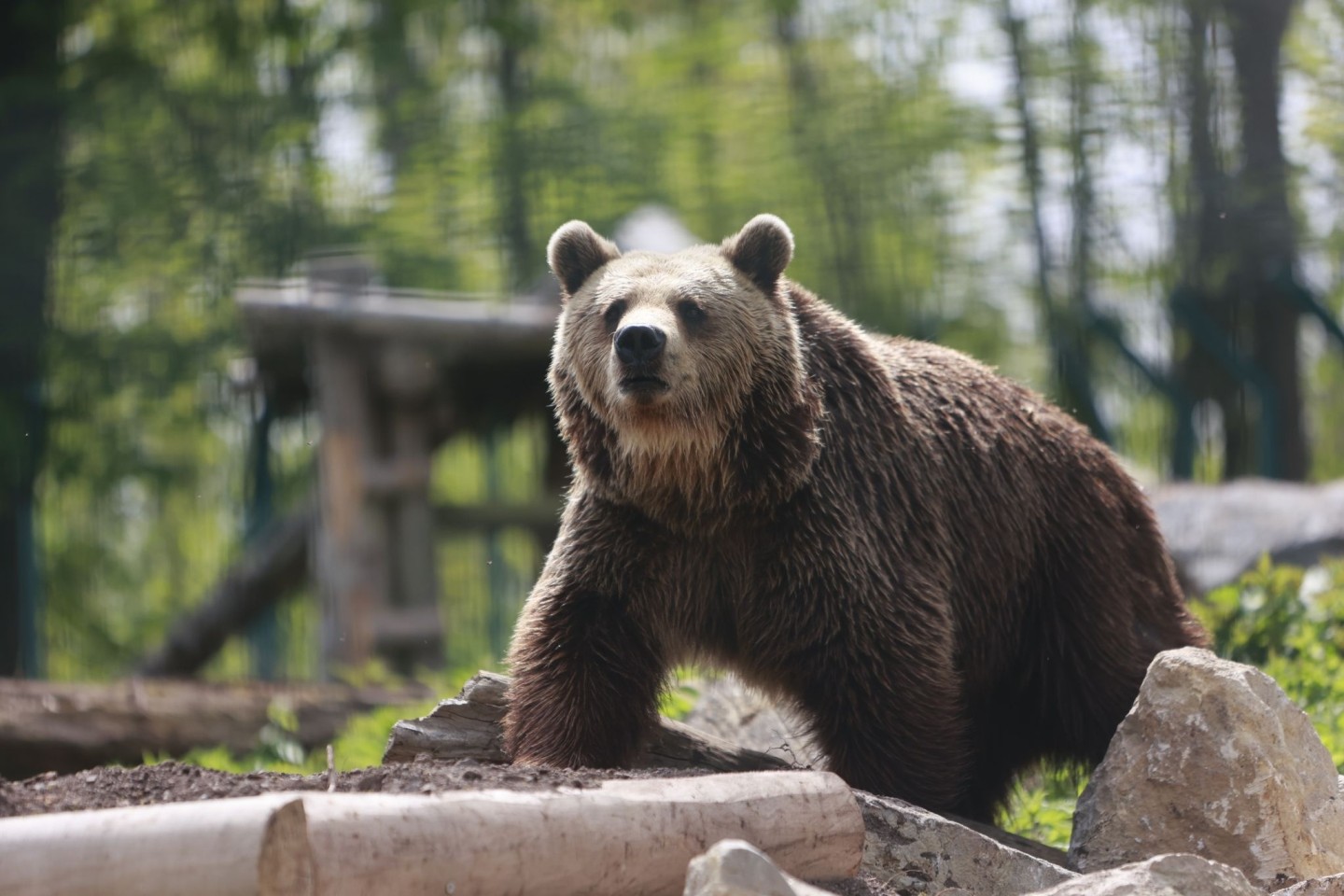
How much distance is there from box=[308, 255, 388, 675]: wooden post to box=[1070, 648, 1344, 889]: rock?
6522 mm

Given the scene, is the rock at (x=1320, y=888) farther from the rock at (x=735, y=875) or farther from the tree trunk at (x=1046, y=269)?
the tree trunk at (x=1046, y=269)

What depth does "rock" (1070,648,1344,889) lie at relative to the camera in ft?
11.8

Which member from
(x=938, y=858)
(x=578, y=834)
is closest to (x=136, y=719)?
(x=938, y=858)

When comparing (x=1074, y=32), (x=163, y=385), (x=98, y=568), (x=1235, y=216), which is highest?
(x=1074, y=32)

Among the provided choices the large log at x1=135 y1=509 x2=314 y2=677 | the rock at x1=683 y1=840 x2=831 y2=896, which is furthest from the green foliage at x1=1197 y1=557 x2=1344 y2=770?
the large log at x1=135 y1=509 x2=314 y2=677

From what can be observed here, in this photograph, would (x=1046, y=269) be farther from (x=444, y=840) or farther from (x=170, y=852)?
(x=170, y=852)

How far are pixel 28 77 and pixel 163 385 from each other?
2.76 metres

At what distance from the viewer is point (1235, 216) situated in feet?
36.9

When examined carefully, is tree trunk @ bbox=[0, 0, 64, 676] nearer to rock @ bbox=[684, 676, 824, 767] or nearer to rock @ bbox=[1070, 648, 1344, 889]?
rock @ bbox=[684, 676, 824, 767]

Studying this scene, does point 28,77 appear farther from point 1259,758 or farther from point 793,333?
point 1259,758

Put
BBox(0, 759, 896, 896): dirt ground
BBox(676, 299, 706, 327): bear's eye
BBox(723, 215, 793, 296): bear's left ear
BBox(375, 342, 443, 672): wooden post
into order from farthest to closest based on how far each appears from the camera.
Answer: BBox(375, 342, 443, 672): wooden post, BBox(723, 215, 793, 296): bear's left ear, BBox(676, 299, 706, 327): bear's eye, BBox(0, 759, 896, 896): dirt ground

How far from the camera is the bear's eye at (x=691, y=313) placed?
4.34 metres

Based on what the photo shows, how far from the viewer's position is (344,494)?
966 cm

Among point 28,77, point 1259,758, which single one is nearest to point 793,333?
point 1259,758
